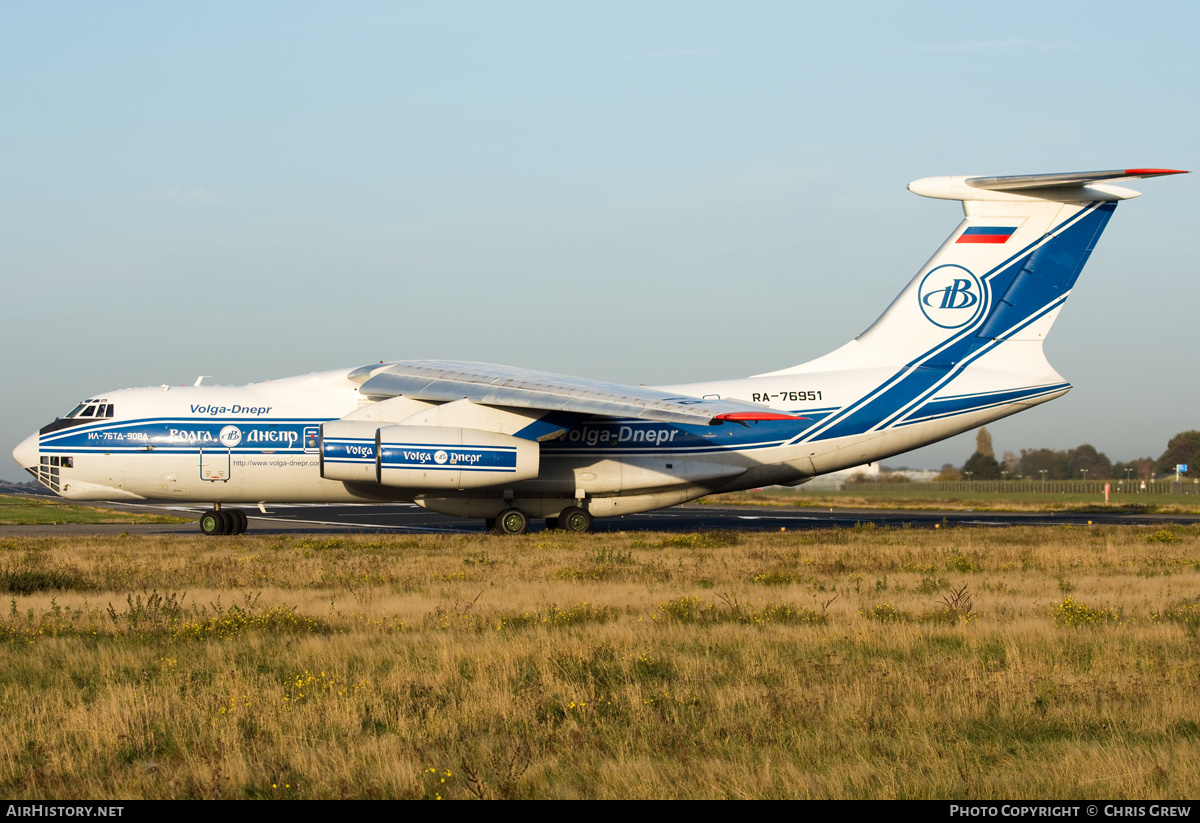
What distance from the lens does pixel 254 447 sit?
21.1 meters

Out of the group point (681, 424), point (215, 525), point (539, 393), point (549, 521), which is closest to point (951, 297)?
point (681, 424)

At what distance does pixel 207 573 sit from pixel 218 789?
9.40 meters

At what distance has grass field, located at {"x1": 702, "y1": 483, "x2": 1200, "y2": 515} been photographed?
38375 mm

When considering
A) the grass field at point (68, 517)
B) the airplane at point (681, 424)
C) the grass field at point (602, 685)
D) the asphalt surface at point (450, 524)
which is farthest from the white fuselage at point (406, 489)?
the grass field at point (68, 517)

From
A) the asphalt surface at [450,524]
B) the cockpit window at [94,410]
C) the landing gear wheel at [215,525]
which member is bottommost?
the asphalt surface at [450,524]

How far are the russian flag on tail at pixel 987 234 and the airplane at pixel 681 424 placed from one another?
0.03 metres

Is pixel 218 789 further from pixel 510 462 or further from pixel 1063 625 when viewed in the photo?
pixel 510 462

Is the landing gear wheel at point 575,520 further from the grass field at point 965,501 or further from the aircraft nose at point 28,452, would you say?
the grass field at point 965,501

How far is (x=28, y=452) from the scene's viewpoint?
21.7 m

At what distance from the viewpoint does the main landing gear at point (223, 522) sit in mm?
21938

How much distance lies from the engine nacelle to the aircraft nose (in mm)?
7606

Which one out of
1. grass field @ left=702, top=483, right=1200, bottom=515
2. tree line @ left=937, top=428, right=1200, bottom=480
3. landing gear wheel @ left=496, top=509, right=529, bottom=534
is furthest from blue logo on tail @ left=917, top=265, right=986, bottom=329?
tree line @ left=937, top=428, right=1200, bottom=480

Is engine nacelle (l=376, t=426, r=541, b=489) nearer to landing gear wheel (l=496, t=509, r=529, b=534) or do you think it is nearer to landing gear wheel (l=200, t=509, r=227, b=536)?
landing gear wheel (l=496, t=509, r=529, b=534)
